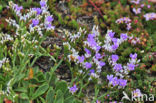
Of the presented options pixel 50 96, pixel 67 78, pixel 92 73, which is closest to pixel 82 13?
pixel 67 78

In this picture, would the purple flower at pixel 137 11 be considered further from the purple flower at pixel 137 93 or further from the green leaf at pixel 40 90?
the green leaf at pixel 40 90

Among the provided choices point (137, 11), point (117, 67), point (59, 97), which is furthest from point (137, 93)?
point (137, 11)

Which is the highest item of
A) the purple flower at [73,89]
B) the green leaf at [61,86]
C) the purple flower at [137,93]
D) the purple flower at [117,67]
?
the purple flower at [117,67]

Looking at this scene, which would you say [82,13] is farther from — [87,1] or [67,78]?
[67,78]

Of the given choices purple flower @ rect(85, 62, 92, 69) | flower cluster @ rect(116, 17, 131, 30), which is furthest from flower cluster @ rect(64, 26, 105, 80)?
flower cluster @ rect(116, 17, 131, 30)

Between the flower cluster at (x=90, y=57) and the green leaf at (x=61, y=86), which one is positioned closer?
the flower cluster at (x=90, y=57)

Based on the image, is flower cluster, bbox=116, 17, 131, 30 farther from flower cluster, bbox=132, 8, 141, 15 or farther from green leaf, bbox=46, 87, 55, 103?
green leaf, bbox=46, 87, 55, 103

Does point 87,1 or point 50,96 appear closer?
point 50,96

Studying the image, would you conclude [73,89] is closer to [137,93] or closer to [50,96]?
[50,96]

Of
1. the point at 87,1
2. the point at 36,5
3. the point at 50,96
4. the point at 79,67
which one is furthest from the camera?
the point at 87,1

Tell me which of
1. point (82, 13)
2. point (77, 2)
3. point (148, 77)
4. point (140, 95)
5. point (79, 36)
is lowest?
point (140, 95)

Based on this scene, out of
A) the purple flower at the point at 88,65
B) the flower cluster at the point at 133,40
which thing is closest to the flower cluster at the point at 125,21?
the flower cluster at the point at 133,40
